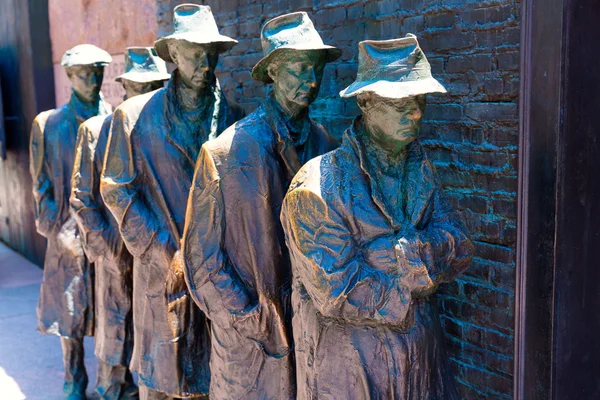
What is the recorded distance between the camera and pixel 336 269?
274 centimetres

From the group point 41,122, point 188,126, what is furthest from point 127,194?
point 41,122

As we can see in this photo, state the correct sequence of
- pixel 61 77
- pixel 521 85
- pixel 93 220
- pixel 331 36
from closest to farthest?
pixel 521 85
pixel 331 36
pixel 93 220
pixel 61 77

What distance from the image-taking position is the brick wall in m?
3.58

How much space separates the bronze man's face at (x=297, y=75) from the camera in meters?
3.49

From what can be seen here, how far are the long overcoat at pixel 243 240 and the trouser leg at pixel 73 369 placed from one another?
2.21 m

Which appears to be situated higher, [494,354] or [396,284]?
[396,284]

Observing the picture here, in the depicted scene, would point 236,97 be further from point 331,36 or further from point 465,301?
point 465,301

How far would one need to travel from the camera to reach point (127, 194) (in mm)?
4266

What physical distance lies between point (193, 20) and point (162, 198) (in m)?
0.95

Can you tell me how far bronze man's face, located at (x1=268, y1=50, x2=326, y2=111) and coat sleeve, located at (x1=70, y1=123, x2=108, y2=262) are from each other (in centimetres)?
190

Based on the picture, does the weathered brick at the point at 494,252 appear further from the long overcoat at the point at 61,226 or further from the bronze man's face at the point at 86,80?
the bronze man's face at the point at 86,80

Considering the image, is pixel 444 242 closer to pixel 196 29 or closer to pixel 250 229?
pixel 250 229

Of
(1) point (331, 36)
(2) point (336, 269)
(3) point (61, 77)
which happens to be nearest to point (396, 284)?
(2) point (336, 269)

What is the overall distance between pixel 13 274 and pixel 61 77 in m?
2.46
